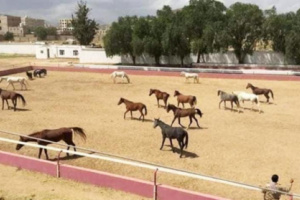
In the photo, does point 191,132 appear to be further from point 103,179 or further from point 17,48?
point 17,48

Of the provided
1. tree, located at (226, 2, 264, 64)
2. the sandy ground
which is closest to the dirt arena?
the sandy ground

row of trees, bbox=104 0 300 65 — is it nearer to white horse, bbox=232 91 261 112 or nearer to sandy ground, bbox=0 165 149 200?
white horse, bbox=232 91 261 112

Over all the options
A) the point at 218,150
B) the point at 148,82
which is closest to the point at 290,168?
the point at 218,150

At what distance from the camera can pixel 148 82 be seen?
Result: 3456 centimetres

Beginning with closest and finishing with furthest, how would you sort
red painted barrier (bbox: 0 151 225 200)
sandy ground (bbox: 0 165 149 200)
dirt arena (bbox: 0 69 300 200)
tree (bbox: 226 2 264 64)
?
red painted barrier (bbox: 0 151 225 200)
sandy ground (bbox: 0 165 149 200)
dirt arena (bbox: 0 69 300 200)
tree (bbox: 226 2 264 64)

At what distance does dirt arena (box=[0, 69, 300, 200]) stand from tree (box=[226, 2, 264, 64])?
15373 mm

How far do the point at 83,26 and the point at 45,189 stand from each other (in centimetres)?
5972

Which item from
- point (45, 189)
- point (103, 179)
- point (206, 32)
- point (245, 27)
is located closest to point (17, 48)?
point (206, 32)

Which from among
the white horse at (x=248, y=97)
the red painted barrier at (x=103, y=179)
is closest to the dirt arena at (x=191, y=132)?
the white horse at (x=248, y=97)

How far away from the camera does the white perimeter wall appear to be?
75.6m

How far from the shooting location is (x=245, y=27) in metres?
44.6

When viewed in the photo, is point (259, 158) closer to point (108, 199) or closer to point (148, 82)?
point (108, 199)

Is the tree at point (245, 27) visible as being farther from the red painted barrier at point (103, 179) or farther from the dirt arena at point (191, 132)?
the red painted barrier at point (103, 179)

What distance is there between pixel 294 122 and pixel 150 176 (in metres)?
10.6
